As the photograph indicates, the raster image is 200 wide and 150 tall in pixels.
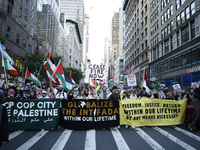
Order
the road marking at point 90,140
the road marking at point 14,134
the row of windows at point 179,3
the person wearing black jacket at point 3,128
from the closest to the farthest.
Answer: the person wearing black jacket at point 3,128 → the road marking at point 90,140 → the road marking at point 14,134 → the row of windows at point 179,3

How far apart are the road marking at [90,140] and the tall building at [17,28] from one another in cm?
2148

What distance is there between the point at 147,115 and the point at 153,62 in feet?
107

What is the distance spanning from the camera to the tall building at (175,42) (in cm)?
2272

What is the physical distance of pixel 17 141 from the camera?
18.0ft

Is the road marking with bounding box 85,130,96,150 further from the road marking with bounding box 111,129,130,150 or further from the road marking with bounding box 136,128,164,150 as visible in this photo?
the road marking with bounding box 136,128,164,150

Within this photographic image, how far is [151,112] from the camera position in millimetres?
7621

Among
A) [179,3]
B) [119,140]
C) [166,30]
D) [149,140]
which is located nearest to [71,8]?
[166,30]

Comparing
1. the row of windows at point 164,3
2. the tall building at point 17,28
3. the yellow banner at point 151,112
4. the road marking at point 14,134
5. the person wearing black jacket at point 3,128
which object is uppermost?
the row of windows at point 164,3

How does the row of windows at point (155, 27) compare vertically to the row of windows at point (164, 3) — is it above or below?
below

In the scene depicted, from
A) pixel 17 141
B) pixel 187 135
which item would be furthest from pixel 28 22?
pixel 187 135

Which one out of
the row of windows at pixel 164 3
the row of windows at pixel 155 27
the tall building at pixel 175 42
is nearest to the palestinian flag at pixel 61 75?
the tall building at pixel 175 42

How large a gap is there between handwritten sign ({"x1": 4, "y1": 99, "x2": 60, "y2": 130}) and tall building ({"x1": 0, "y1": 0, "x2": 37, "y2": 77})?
19018mm

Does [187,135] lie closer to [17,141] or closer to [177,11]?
[17,141]

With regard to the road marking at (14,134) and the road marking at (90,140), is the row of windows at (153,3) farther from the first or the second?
the road marking at (14,134)
